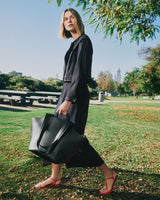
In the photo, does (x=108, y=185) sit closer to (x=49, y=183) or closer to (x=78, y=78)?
(x=49, y=183)

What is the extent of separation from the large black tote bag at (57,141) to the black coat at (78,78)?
240 millimetres

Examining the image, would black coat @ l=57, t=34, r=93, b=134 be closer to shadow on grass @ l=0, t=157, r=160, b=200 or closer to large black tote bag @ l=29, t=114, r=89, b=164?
large black tote bag @ l=29, t=114, r=89, b=164

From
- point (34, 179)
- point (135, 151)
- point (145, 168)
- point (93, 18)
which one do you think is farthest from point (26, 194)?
point (93, 18)

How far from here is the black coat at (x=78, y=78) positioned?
187 cm

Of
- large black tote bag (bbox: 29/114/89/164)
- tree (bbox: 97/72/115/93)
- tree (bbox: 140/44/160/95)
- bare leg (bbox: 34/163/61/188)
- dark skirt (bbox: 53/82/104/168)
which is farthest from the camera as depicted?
tree (bbox: 97/72/115/93)

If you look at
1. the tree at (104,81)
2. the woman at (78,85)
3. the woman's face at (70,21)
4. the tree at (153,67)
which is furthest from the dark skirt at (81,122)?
the tree at (104,81)

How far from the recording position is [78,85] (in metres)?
1.85

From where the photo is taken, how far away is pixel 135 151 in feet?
13.3

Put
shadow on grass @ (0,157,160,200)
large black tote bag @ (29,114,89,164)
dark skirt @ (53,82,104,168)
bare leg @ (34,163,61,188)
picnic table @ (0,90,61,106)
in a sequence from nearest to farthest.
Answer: large black tote bag @ (29,114,89,164) → dark skirt @ (53,82,104,168) → shadow on grass @ (0,157,160,200) → bare leg @ (34,163,61,188) → picnic table @ (0,90,61,106)

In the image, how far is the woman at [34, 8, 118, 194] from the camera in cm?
189

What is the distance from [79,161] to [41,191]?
0.73 meters

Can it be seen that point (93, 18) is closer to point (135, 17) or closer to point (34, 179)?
point (135, 17)

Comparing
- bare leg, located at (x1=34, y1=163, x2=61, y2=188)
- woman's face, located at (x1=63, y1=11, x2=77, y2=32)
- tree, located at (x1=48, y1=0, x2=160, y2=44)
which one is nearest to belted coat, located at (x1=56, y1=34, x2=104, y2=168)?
woman's face, located at (x1=63, y1=11, x2=77, y2=32)

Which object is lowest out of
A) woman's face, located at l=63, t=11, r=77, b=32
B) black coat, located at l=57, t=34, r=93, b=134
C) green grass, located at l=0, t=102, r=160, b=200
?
green grass, located at l=0, t=102, r=160, b=200
